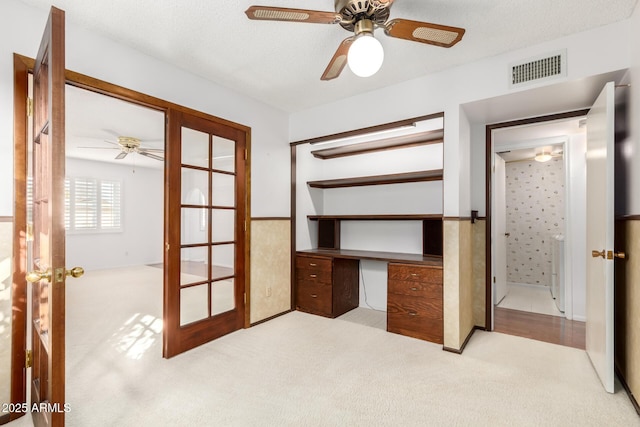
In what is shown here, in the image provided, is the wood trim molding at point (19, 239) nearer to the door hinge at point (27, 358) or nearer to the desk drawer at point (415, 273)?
the door hinge at point (27, 358)

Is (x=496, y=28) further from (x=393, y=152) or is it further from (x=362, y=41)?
(x=393, y=152)

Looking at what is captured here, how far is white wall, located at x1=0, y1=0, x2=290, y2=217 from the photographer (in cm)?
186

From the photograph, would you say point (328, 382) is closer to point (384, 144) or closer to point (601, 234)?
point (601, 234)

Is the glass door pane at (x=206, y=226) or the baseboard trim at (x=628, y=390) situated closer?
the baseboard trim at (x=628, y=390)

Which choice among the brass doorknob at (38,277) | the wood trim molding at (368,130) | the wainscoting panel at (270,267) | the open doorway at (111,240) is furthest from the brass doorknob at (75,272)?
the wood trim molding at (368,130)

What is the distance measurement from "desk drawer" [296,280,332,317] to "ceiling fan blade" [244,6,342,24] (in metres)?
Answer: 2.70

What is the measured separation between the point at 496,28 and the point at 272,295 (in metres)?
3.19

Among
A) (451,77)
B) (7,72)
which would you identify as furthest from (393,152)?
(7,72)

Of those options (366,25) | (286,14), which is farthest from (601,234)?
(286,14)

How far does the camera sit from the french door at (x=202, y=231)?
105 inches

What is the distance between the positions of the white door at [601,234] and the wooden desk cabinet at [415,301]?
3.58 ft

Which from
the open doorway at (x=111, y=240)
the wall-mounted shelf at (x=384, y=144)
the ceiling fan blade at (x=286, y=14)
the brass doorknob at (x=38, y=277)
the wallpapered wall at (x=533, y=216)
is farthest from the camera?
the wallpapered wall at (x=533, y=216)

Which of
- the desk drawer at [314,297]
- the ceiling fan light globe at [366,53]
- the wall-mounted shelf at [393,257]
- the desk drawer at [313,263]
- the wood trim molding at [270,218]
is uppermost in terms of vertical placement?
the ceiling fan light globe at [366,53]

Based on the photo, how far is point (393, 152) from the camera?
3.91 m
